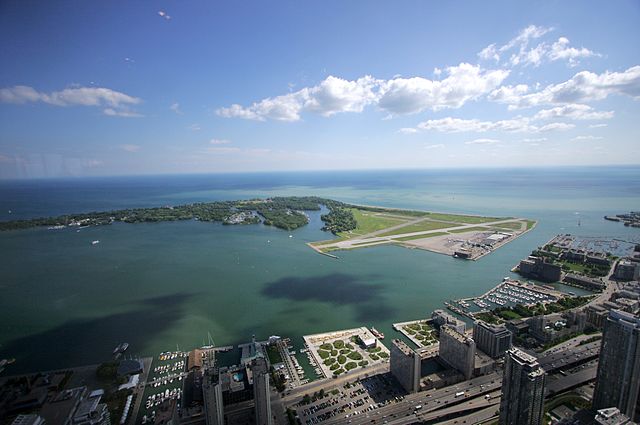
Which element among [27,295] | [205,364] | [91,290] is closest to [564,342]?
[205,364]

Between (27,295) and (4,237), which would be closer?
(27,295)

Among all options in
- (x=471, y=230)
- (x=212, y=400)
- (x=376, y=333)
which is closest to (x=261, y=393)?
(x=212, y=400)

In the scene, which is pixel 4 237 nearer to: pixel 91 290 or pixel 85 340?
pixel 91 290

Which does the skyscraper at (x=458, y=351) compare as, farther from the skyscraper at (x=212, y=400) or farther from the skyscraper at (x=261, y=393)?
the skyscraper at (x=212, y=400)

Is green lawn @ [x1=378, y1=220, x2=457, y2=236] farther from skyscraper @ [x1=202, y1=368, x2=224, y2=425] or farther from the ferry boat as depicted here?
skyscraper @ [x1=202, y1=368, x2=224, y2=425]

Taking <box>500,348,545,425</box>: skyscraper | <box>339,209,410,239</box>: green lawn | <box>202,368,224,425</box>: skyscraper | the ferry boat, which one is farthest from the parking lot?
<box>339,209,410,239</box>: green lawn
